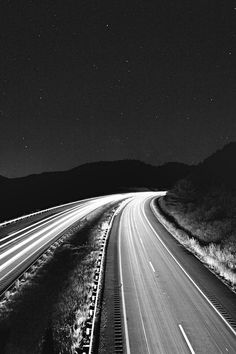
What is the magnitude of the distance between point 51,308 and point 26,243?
44.2 feet

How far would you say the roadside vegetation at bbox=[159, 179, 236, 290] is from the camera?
2419cm

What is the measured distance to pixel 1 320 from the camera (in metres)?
15.8

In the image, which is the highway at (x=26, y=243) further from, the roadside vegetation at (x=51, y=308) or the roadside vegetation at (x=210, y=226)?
the roadside vegetation at (x=210, y=226)

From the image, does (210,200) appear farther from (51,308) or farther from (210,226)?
(51,308)

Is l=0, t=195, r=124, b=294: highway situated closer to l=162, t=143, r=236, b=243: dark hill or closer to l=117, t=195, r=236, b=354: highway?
l=117, t=195, r=236, b=354: highway

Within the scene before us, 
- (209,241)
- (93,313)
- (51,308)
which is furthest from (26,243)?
(209,241)

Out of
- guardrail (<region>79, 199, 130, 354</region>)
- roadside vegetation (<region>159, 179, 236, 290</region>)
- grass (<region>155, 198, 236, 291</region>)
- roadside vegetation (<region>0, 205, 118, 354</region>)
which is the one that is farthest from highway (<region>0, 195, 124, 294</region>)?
roadside vegetation (<region>159, 179, 236, 290</region>)

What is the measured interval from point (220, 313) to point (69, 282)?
10810 mm

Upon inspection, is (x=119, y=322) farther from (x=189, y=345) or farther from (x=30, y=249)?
(x=30, y=249)

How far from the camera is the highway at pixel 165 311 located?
41.2 ft

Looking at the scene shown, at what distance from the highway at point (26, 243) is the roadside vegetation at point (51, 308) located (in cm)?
145

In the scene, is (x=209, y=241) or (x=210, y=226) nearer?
(x=209, y=241)

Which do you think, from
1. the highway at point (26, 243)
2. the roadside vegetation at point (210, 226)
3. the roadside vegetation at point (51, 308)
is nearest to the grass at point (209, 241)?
the roadside vegetation at point (210, 226)

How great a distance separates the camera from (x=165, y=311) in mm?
15430
